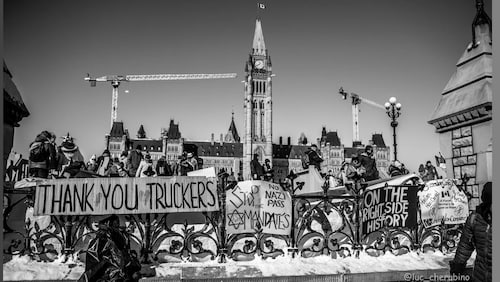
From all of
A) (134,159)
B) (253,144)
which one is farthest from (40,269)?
(253,144)

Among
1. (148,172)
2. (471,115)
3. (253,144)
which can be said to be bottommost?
(148,172)

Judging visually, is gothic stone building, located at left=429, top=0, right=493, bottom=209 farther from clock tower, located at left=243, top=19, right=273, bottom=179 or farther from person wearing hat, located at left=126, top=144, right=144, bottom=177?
clock tower, located at left=243, top=19, right=273, bottom=179

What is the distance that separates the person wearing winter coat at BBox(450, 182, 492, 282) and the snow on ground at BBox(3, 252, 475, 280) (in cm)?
109

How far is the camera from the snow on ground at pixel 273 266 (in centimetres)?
330

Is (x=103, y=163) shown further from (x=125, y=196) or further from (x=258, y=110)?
(x=258, y=110)

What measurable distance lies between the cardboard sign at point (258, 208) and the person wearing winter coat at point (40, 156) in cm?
217

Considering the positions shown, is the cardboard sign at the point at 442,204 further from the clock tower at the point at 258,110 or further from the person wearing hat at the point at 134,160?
the clock tower at the point at 258,110

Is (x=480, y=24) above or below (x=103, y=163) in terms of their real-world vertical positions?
above

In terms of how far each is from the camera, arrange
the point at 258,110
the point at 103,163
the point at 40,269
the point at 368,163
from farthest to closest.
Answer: the point at 258,110 → the point at 103,163 → the point at 368,163 → the point at 40,269

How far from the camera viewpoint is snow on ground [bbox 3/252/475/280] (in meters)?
3.30

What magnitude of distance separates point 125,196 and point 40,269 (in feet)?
3.06

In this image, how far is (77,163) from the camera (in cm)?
450

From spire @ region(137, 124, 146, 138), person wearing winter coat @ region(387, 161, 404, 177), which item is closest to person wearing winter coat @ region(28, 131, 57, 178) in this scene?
person wearing winter coat @ region(387, 161, 404, 177)

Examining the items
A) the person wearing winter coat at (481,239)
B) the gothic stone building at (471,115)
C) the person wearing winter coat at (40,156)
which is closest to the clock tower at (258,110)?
the gothic stone building at (471,115)
